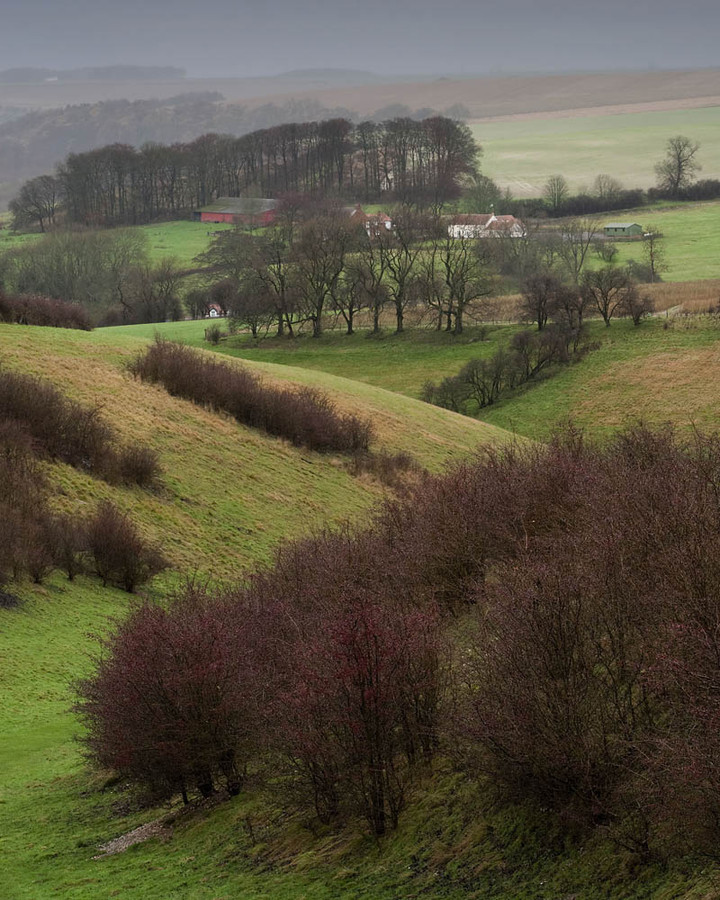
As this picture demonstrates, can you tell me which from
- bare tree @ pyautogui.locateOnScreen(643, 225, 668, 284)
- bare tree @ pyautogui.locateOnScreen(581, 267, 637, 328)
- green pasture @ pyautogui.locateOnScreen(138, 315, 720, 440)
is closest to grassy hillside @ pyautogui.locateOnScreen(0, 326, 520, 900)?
green pasture @ pyautogui.locateOnScreen(138, 315, 720, 440)

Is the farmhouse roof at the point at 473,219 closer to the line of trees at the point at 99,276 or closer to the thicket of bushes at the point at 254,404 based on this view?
the line of trees at the point at 99,276

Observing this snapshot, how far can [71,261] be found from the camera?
114125 mm

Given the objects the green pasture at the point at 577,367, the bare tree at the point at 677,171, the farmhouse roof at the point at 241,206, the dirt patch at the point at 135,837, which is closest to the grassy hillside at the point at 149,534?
the dirt patch at the point at 135,837

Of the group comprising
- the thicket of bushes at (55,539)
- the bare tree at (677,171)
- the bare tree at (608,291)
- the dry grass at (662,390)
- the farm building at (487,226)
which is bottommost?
the dry grass at (662,390)

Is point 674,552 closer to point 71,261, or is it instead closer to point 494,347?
point 494,347

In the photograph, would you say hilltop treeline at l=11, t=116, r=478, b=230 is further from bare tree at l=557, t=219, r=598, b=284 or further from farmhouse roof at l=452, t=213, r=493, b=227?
bare tree at l=557, t=219, r=598, b=284

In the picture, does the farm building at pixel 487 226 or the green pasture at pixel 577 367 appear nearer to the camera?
the green pasture at pixel 577 367

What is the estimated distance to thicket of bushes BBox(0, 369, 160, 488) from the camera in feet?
117

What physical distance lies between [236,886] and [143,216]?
147 m

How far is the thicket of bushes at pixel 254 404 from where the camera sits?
46.4 metres

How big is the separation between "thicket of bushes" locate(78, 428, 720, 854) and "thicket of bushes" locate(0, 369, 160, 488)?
1684 centimetres

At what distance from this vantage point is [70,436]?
36375 millimetres

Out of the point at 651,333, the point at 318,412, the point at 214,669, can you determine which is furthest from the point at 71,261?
the point at 214,669

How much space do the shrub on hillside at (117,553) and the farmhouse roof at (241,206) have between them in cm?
11395
